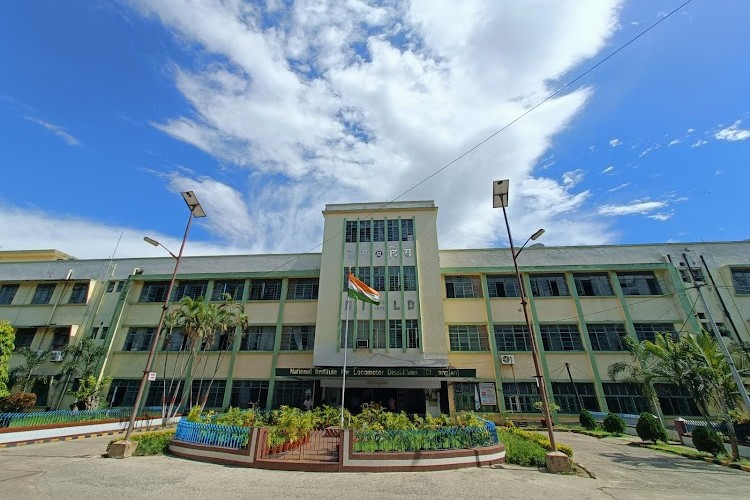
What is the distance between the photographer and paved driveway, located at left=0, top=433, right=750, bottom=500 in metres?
8.51

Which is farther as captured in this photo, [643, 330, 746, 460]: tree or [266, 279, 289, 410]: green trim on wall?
[266, 279, 289, 410]: green trim on wall

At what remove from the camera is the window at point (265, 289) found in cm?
2966

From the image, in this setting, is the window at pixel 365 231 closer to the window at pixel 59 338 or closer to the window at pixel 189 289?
the window at pixel 189 289

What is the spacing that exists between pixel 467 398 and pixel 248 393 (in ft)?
55.0

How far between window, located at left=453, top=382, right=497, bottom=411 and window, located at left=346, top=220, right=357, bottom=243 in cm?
1400

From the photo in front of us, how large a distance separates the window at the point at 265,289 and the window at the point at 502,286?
1816cm

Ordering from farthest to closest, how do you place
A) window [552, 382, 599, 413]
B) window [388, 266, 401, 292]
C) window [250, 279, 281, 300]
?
window [250, 279, 281, 300]
window [388, 266, 401, 292]
window [552, 382, 599, 413]

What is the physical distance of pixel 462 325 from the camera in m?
27.1

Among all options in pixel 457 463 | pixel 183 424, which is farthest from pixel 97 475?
pixel 457 463

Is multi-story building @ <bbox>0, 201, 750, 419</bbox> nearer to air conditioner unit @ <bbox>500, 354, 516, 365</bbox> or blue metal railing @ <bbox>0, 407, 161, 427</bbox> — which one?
air conditioner unit @ <bbox>500, 354, 516, 365</bbox>

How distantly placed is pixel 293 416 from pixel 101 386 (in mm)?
21394

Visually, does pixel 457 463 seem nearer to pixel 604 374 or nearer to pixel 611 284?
pixel 604 374

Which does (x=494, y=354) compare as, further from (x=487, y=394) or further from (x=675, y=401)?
(x=675, y=401)

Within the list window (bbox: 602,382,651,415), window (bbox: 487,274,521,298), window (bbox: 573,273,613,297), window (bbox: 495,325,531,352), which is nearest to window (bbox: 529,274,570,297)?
window (bbox: 573,273,613,297)
